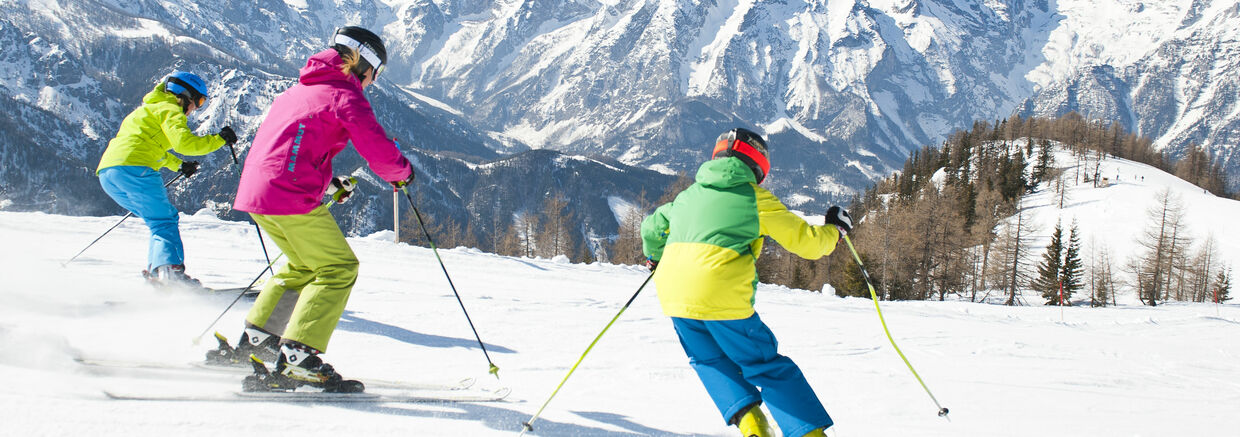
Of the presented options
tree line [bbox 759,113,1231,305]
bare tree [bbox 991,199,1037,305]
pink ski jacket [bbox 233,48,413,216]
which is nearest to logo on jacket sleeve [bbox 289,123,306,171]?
pink ski jacket [bbox 233,48,413,216]

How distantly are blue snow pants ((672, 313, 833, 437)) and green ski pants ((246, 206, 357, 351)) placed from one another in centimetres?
196

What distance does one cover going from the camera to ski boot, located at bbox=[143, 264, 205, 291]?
20.0 ft

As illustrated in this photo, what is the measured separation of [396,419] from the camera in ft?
11.2

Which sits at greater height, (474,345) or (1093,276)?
(1093,276)

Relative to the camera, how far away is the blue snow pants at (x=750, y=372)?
3.15 meters

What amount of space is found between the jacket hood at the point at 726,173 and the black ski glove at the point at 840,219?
0.48 m

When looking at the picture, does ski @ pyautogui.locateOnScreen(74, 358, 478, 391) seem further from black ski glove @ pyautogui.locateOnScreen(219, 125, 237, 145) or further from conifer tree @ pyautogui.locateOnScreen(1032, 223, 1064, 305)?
conifer tree @ pyautogui.locateOnScreen(1032, 223, 1064, 305)

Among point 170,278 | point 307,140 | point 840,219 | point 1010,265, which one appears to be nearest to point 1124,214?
point 1010,265

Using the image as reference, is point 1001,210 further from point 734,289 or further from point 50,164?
point 50,164

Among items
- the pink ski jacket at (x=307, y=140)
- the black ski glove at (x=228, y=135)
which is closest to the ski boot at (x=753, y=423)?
the pink ski jacket at (x=307, y=140)

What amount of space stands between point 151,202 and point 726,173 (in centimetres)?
559

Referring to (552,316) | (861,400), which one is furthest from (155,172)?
(861,400)

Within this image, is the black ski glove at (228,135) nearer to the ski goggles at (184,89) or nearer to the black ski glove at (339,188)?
the ski goggles at (184,89)

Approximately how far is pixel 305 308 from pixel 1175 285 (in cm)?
7348
